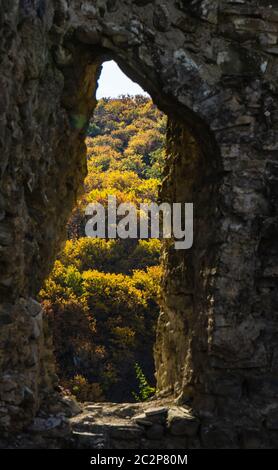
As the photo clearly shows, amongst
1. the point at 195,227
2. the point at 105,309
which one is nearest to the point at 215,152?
the point at 195,227

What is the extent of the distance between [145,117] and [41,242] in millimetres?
24770

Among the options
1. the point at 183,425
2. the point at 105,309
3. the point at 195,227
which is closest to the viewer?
the point at 183,425

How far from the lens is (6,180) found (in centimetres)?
590

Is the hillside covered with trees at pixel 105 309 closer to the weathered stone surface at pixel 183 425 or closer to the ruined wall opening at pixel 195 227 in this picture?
the ruined wall opening at pixel 195 227

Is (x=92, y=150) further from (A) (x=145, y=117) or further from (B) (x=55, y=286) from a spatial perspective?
(B) (x=55, y=286)

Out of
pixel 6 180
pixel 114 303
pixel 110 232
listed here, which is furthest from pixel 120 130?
pixel 6 180

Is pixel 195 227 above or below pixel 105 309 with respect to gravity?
above

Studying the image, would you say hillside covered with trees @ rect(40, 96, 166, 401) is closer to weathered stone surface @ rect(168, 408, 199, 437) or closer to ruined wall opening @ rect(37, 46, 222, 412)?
ruined wall opening @ rect(37, 46, 222, 412)

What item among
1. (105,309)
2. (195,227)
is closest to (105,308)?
(105,309)

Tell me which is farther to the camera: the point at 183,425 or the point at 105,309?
the point at 105,309

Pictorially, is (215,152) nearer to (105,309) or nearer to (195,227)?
(195,227)

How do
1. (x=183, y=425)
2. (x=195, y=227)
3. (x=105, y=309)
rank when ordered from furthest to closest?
(x=105, y=309)
(x=195, y=227)
(x=183, y=425)

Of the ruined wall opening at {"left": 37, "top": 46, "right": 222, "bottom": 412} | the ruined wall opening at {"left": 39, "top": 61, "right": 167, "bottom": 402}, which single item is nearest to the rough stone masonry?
the ruined wall opening at {"left": 37, "top": 46, "right": 222, "bottom": 412}

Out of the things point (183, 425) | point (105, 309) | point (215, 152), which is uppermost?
point (215, 152)
